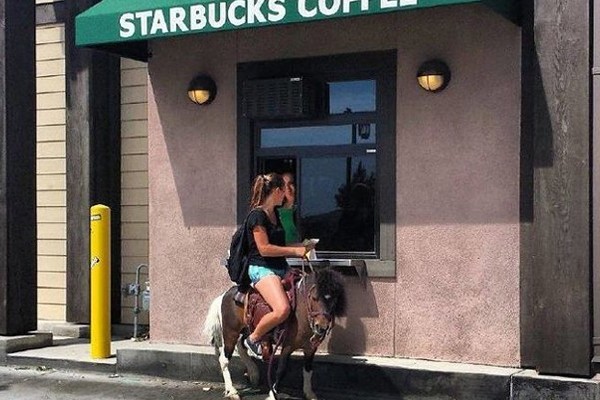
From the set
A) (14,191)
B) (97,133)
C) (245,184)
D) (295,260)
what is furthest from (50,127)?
(295,260)

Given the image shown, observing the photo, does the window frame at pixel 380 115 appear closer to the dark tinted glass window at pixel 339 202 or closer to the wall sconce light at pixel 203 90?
the dark tinted glass window at pixel 339 202

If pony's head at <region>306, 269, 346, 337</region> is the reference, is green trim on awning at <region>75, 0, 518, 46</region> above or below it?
above

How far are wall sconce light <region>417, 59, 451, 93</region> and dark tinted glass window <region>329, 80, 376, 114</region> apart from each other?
530 millimetres

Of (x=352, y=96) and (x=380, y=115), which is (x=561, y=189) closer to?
(x=380, y=115)

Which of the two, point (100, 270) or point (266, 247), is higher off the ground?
point (266, 247)

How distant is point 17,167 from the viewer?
9172 mm

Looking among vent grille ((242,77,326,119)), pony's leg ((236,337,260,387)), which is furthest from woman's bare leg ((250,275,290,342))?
vent grille ((242,77,326,119))

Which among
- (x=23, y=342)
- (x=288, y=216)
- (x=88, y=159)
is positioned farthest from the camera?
(x=88, y=159)

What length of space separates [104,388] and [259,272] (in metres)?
2.06

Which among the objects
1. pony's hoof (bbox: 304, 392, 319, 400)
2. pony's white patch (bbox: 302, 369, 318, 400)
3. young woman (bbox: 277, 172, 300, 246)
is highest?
young woman (bbox: 277, 172, 300, 246)

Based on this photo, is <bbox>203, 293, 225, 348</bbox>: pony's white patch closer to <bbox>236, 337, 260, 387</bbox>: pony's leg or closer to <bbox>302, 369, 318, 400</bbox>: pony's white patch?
<bbox>236, 337, 260, 387</bbox>: pony's leg

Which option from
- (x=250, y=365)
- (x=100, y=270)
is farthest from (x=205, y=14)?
(x=250, y=365)

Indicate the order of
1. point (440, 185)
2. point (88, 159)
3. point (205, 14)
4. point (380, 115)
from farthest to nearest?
point (88, 159) < point (380, 115) < point (440, 185) < point (205, 14)

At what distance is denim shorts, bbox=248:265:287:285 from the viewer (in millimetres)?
6828
